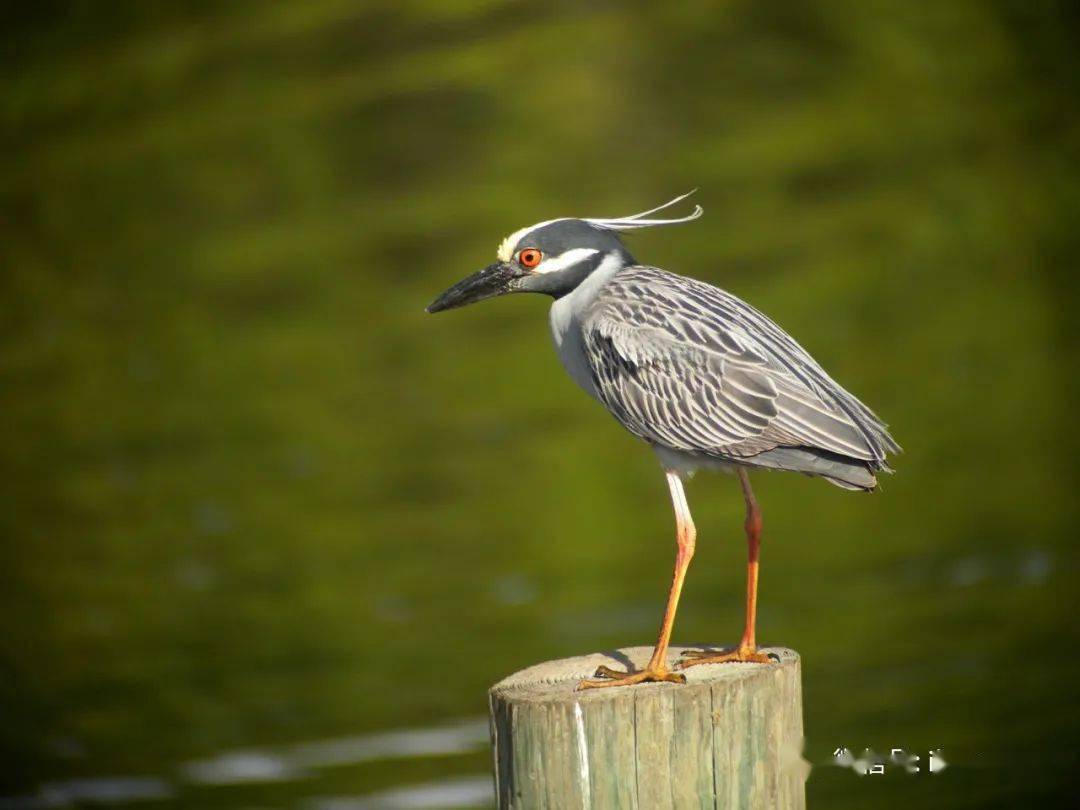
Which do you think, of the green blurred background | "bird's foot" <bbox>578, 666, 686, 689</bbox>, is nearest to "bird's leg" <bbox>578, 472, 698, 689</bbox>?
"bird's foot" <bbox>578, 666, 686, 689</bbox>

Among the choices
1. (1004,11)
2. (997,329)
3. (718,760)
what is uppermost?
(1004,11)

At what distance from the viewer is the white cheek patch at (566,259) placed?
5.93 m

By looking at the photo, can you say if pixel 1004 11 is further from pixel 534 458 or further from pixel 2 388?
pixel 2 388

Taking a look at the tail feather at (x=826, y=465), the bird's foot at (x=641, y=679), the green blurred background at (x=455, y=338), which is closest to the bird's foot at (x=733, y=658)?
the bird's foot at (x=641, y=679)

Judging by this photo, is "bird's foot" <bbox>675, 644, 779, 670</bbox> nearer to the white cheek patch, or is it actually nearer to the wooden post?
the wooden post

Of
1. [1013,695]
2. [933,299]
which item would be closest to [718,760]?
[1013,695]

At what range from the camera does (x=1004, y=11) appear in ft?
57.7

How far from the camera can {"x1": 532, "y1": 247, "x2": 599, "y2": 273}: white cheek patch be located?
593 cm

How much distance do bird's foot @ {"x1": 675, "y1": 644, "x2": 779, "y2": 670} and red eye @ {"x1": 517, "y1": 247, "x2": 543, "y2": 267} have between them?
149 cm

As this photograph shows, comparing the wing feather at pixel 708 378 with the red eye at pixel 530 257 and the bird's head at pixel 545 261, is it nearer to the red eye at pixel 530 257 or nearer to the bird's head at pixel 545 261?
the bird's head at pixel 545 261

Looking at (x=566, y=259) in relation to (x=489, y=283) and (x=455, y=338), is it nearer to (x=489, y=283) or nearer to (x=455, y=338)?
(x=489, y=283)

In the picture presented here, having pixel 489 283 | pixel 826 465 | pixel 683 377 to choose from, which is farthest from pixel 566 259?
pixel 826 465

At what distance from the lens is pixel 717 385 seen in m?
5.62

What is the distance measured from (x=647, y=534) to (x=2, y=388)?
7.18 metres
